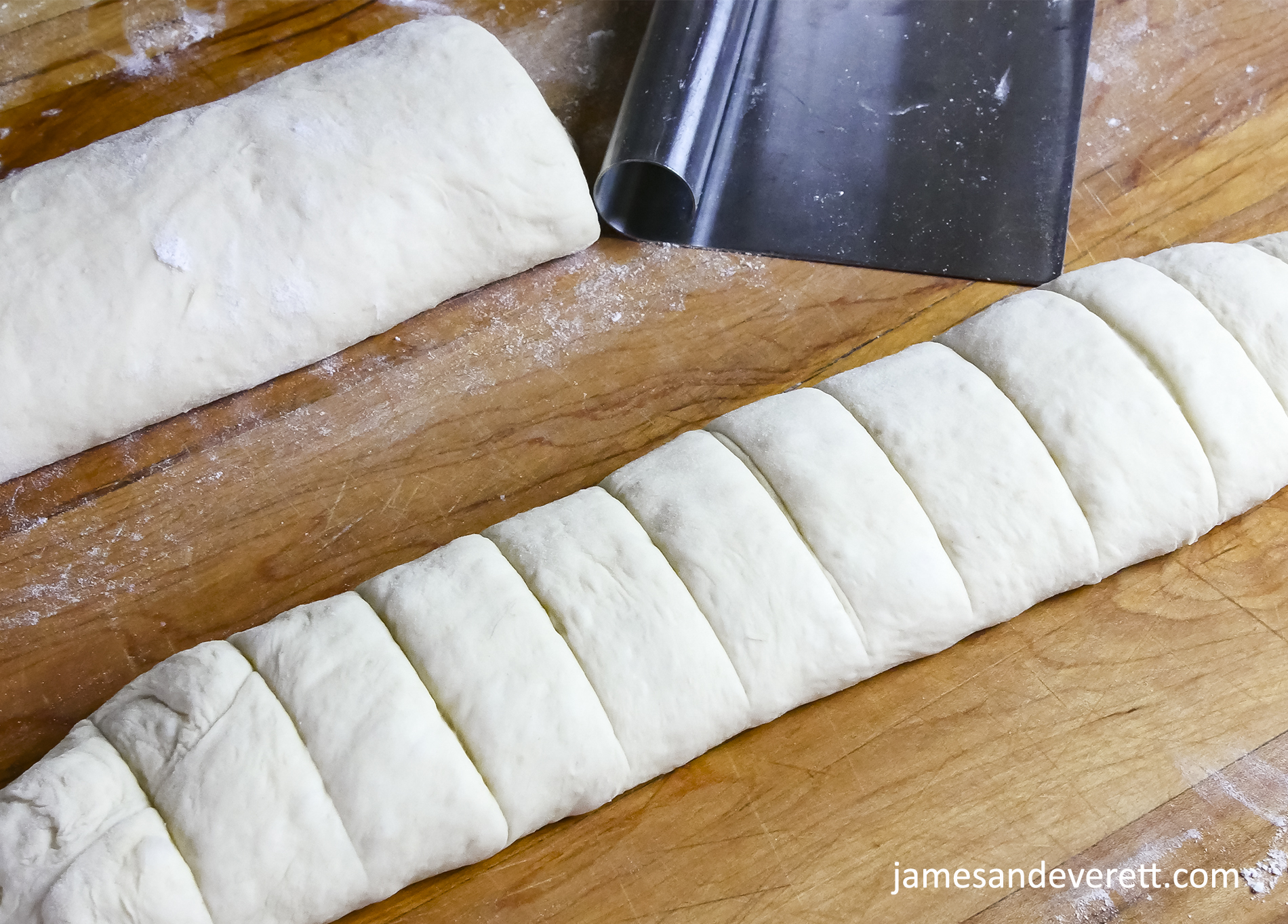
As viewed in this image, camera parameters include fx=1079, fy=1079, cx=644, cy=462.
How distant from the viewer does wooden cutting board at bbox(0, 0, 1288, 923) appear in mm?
2031

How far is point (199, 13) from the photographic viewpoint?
2898 millimetres

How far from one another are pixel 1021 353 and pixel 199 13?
2.30 meters

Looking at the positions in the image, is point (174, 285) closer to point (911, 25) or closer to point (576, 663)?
point (576, 663)

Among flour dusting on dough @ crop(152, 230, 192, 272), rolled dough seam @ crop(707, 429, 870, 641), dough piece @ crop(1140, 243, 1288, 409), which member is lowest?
rolled dough seam @ crop(707, 429, 870, 641)

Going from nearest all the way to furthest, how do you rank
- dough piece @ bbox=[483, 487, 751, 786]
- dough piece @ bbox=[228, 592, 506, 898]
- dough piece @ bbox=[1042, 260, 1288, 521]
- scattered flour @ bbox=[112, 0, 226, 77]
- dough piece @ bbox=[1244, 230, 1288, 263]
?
1. dough piece @ bbox=[228, 592, 506, 898]
2. dough piece @ bbox=[483, 487, 751, 786]
3. dough piece @ bbox=[1042, 260, 1288, 521]
4. dough piece @ bbox=[1244, 230, 1288, 263]
5. scattered flour @ bbox=[112, 0, 226, 77]

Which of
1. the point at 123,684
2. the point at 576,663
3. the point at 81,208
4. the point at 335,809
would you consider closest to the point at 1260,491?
the point at 576,663

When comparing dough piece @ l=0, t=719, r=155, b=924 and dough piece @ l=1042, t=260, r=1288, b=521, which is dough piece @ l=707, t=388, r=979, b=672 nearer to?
dough piece @ l=1042, t=260, r=1288, b=521

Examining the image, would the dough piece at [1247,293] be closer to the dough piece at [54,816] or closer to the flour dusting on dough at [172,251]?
the flour dusting on dough at [172,251]

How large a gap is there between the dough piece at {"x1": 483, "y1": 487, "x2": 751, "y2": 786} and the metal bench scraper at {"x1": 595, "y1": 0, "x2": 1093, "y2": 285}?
0.98 meters

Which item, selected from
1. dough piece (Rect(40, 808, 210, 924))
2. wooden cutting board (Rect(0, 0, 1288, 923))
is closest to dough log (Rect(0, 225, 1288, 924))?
dough piece (Rect(40, 808, 210, 924))

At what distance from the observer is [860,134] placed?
2773mm

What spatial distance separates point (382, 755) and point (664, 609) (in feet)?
1.82

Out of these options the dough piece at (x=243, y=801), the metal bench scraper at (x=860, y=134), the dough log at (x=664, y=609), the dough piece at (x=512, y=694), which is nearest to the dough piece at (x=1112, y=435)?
the dough log at (x=664, y=609)

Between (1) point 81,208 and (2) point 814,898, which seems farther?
(1) point 81,208
